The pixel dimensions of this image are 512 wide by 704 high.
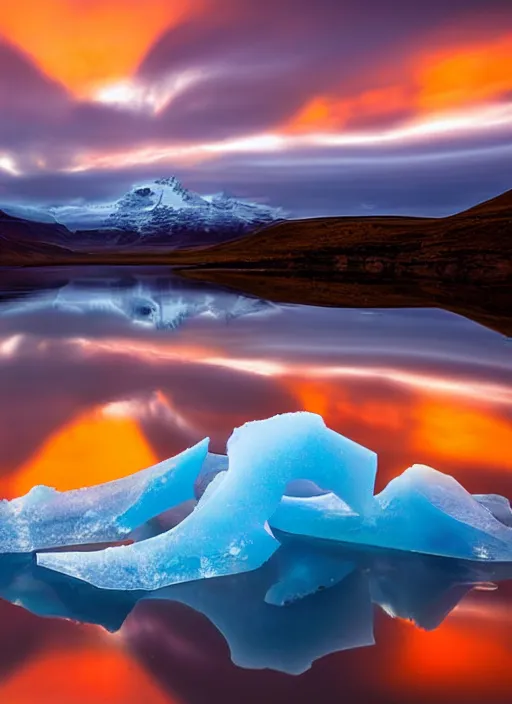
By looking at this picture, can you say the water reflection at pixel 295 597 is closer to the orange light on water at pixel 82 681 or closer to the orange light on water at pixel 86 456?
the orange light on water at pixel 82 681

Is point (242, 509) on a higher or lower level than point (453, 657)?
higher

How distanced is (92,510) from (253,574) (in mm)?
950

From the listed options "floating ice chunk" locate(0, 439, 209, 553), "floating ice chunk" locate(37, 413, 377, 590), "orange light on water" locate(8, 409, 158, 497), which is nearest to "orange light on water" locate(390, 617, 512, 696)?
"floating ice chunk" locate(37, 413, 377, 590)

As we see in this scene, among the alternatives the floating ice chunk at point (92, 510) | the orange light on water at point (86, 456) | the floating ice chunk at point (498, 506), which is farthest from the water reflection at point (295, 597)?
the orange light on water at point (86, 456)

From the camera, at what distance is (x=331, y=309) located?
21.3 metres

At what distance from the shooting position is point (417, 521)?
3416 millimetres

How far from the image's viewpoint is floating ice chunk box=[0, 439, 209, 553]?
3.41 meters

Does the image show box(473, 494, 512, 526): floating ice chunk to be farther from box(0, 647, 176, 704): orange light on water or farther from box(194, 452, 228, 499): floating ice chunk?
box(0, 647, 176, 704): orange light on water

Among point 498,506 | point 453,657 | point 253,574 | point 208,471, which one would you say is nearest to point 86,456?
point 208,471

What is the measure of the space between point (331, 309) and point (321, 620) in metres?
18.8

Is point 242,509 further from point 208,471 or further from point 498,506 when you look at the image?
point 498,506

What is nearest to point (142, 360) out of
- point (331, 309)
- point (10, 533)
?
point (10, 533)

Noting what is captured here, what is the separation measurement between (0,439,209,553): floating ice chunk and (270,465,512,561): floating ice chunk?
1.88 ft

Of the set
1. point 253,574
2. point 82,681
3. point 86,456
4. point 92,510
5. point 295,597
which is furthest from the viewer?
point 86,456
